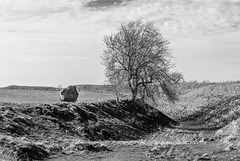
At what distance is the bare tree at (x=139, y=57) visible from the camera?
36.6 m

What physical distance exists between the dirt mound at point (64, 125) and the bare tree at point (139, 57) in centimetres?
371

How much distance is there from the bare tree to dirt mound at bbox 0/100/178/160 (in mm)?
3712

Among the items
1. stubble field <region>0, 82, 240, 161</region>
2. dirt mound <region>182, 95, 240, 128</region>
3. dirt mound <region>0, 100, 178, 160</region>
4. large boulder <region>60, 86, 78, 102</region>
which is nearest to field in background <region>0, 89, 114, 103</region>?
large boulder <region>60, 86, 78, 102</region>

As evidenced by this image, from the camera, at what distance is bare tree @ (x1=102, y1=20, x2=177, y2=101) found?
1442 inches

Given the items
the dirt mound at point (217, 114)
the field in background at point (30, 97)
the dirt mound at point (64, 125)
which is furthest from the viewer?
the field in background at point (30, 97)

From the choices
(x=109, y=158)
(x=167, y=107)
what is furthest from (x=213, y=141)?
(x=167, y=107)

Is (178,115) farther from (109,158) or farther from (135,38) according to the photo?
(109,158)

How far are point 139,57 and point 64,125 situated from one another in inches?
635

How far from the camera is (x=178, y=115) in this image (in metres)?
45.1

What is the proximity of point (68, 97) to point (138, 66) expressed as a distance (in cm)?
844

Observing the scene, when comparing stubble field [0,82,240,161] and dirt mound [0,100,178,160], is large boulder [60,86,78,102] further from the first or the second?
stubble field [0,82,240,161]

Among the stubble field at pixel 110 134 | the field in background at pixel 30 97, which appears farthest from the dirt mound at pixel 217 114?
the field in background at pixel 30 97

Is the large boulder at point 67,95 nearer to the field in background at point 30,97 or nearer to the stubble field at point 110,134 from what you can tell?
the field in background at point 30,97

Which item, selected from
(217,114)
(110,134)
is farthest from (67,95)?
(217,114)
